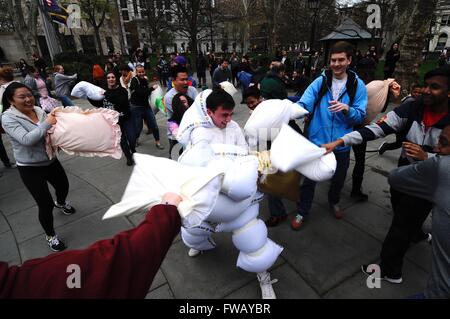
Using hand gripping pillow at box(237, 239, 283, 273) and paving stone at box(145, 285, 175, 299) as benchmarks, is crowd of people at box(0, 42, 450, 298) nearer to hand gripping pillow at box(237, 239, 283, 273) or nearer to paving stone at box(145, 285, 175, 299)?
hand gripping pillow at box(237, 239, 283, 273)

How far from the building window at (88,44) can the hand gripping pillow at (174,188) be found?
45999 mm

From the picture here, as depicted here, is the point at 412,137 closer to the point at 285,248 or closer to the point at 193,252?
the point at 285,248

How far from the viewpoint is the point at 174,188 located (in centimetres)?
147

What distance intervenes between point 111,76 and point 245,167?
4098 mm

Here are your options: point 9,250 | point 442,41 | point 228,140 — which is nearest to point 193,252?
point 228,140

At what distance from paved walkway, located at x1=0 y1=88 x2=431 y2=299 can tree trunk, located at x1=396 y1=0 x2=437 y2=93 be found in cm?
577

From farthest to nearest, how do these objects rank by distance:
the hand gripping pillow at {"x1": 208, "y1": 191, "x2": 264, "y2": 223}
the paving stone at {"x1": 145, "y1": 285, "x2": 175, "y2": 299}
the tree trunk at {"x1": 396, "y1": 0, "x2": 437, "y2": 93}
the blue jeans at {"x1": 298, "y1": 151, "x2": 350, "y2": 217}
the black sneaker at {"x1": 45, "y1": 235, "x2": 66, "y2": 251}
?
the tree trunk at {"x1": 396, "y1": 0, "x2": 437, "y2": 93} < the black sneaker at {"x1": 45, "y1": 235, "x2": 66, "y2": 251} < the blue jeans at {"x1": 298, "y1": 151, "x2": 350, "y2": 217} < the paving stone at {"x1": 145, "y1": 285, "x2": 175, "y2": 299} < the hand gripping pillow at {"x1": 208, "y1": 191, "x2": 264, "y2": 223}

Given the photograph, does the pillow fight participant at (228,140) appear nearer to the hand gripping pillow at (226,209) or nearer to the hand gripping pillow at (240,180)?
the hand gripping pillow at (226,209)

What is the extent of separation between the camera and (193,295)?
2412 millimetres

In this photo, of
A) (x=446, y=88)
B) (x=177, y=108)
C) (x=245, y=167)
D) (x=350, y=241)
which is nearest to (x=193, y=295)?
(x=245, y=167)

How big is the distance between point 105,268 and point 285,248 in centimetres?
227

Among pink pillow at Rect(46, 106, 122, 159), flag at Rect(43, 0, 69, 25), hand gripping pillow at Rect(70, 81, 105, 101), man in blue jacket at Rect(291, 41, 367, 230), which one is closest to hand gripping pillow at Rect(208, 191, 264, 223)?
man in blue jacket at Rect(291, 41, 367, 230)

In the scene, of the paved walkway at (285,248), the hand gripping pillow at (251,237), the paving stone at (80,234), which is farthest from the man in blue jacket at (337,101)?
the paving stone at (80,234)

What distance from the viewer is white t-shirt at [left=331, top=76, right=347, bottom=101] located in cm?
275
